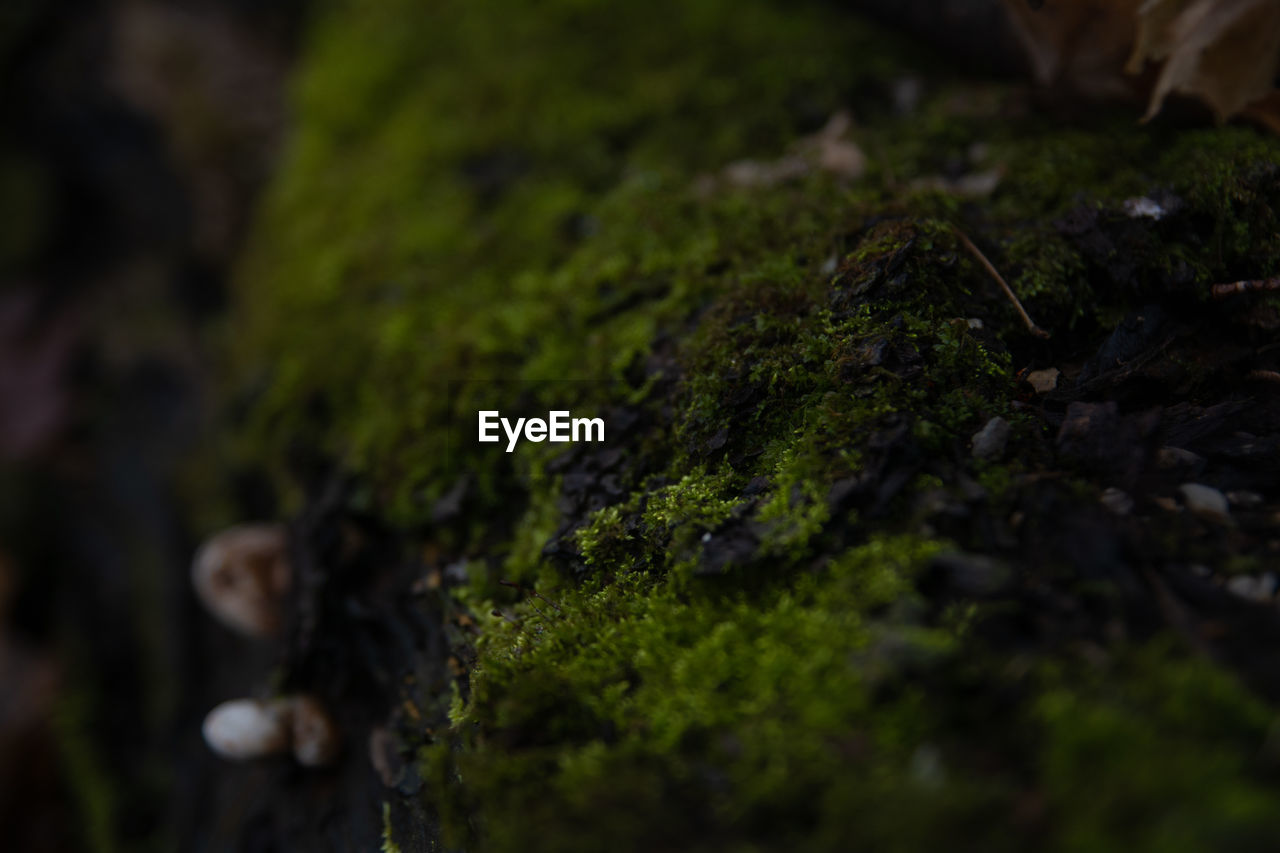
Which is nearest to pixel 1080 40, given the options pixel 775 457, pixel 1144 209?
pixel 1144 209

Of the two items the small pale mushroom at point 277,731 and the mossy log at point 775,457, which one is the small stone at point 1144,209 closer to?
the mossy log at point 775,457

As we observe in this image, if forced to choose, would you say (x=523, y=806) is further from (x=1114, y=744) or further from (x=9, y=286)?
(x=9, y=286)

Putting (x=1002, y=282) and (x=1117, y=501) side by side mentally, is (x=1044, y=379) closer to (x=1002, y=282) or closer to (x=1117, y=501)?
(x=1002, y=282)

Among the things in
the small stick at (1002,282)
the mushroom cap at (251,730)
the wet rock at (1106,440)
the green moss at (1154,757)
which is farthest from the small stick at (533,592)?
the small stick at (1002,282)

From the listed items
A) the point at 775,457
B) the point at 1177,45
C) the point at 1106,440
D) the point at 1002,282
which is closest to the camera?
the point at 1106,440

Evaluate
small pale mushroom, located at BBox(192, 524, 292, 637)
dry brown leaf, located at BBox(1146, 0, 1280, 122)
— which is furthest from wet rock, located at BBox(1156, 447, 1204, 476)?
small pale mushroom, located at BBox(192, 524, 292, 637)

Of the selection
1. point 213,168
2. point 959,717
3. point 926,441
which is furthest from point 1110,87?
point 213,168
